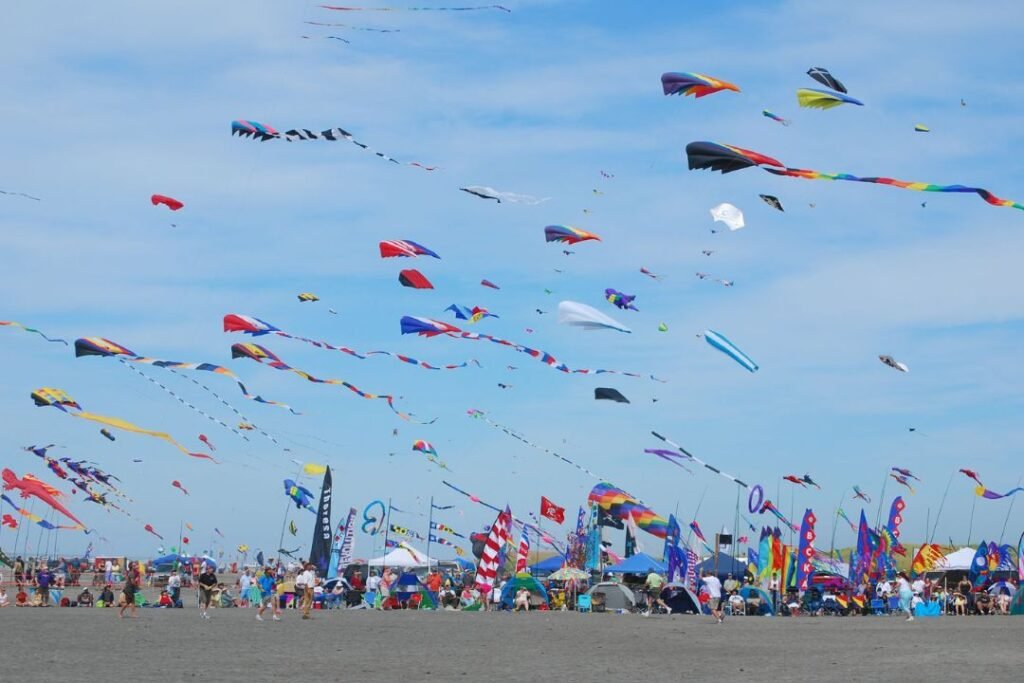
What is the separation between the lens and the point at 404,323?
2723cm

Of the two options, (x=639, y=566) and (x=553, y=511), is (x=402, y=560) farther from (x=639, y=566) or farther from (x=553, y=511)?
(x=639, y=566)

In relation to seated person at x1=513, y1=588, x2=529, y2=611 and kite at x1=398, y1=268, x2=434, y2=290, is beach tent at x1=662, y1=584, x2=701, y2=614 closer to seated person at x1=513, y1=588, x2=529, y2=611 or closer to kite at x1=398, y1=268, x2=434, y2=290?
seated person at x1=513, y1=588, x2=529, y2=611

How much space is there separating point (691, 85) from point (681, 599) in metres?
21.5

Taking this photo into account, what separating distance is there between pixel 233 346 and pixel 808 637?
1327 centimetres

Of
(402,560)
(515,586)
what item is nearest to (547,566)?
(402,560)

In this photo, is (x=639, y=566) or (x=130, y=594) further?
(x=639, y=566)

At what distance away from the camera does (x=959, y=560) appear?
5031 cm

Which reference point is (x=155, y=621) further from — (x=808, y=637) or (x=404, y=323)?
(x=808, y=637)

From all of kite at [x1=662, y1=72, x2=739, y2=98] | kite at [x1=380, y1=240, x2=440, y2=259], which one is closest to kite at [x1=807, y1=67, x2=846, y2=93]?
kite at [x1=662, y1=72, x2=739, y2=98]

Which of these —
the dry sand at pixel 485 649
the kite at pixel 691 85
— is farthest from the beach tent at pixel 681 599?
the kite at pixel 691 85

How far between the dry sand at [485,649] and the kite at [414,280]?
697 centimetres

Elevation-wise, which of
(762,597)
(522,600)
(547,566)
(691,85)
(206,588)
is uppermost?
(691,85)

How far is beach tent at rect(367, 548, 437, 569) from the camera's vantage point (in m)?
48.9

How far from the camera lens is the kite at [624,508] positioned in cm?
4300
